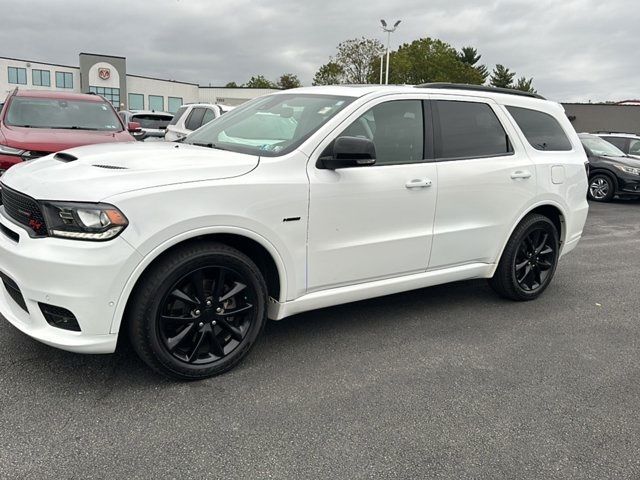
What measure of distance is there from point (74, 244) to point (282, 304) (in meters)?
1.27

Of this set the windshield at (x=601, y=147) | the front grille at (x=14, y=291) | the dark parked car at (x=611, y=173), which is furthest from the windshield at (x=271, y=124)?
the windshield at (x=601, y=147)

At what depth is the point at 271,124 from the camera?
12.6ft

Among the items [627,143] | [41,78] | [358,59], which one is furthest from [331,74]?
[627,143]

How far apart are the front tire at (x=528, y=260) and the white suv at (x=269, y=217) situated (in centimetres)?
2

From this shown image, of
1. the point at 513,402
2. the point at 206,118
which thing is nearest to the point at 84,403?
the point at 513,402

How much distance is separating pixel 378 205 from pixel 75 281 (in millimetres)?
1906

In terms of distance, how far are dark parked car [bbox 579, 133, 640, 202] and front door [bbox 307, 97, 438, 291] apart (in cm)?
1080

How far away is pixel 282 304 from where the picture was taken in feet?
11.0

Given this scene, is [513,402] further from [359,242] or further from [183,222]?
[183,222]

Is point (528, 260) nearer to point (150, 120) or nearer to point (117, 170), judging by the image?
point (117, 170)

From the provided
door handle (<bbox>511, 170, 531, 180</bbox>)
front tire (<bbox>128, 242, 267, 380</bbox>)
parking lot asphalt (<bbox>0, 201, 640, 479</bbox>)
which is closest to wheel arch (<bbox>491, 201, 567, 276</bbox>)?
door handle (<bbox>511, 170, 531, 180</bbox>)

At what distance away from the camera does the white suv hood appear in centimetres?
272

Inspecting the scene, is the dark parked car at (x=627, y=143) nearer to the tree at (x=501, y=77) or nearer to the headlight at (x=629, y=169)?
the headlight at (x=629, y=169)

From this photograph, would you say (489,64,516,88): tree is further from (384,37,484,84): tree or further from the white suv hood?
the white suv hood
